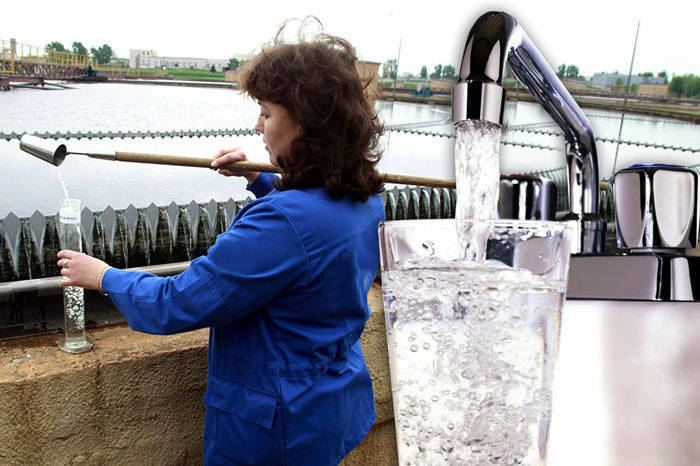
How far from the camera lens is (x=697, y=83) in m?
2.83

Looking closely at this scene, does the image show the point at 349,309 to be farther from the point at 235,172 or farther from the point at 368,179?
the point at 235,172

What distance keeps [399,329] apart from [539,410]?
Answer: 11 cm

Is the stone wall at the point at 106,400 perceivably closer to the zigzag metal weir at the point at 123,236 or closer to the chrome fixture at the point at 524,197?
the zigzag metal weir at the point at 123,236

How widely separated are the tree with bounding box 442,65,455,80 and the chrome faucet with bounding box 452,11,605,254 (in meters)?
1.34

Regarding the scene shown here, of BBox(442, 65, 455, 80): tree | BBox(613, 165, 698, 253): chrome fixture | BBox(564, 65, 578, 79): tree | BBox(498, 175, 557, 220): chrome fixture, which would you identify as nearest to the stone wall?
BBox(498, 175, 557, 220): chrome fixture

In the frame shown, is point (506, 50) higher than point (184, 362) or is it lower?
higher

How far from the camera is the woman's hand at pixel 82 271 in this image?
1.25 m

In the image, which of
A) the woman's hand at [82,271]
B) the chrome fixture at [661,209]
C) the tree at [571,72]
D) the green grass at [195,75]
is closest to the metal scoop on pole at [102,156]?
the woman's hand at [82,271]

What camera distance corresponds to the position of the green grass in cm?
169

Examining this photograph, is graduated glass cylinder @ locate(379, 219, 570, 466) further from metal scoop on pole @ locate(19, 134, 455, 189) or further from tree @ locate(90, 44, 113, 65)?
tree @ locate(90, 44, 113, 65)

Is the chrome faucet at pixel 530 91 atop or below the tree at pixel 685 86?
below

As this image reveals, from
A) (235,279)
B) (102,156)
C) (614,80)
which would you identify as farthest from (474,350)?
(614,80)

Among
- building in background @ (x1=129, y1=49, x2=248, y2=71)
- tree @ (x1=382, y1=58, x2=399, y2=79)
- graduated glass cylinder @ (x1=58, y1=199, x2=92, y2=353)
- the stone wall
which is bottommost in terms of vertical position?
the stone wall

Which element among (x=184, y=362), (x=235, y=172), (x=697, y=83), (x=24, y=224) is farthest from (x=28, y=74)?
(x=697, y=83)
